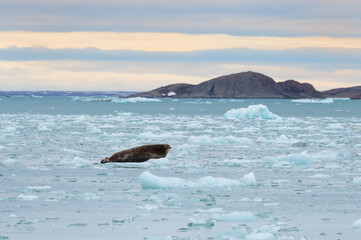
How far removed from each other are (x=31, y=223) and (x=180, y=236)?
1906mm

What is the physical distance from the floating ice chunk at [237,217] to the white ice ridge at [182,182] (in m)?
2.54

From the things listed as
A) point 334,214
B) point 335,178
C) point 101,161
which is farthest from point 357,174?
point 101,161

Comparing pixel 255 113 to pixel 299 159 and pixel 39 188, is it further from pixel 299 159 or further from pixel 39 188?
pixel 39 188

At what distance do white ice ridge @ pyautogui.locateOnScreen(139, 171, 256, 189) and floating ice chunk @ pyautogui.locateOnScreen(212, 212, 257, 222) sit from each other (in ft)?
8.35

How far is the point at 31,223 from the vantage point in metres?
8.05

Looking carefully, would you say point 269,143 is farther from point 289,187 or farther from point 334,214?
point 334,214

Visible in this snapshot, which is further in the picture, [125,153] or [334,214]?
[125,153]

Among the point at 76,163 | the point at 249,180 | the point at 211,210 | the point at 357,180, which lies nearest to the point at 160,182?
the point at 249,180

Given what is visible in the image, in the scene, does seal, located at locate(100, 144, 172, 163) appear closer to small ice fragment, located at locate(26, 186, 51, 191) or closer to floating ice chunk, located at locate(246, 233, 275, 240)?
small ice fragment, located at locate(26, 186, 51, 191)

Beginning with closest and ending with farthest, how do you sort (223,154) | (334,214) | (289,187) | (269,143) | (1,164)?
(334,214), (289,187), (1,164), (223,154), (269,143)

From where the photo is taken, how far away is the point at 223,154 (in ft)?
56.2

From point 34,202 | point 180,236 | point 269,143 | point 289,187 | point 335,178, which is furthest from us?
point 269,143

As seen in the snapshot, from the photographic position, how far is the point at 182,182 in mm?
11125

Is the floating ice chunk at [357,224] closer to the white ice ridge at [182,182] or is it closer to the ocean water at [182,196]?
the ocean water at [182,196]
